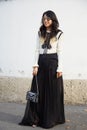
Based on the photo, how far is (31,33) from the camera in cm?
1006

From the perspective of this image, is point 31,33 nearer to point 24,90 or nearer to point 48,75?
point 24,90

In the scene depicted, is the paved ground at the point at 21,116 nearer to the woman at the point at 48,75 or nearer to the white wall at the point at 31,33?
the woman at the point at 48,75

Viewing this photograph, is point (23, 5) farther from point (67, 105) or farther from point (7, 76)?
point (67, 105)

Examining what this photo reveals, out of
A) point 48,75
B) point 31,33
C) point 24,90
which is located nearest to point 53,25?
point 48,75

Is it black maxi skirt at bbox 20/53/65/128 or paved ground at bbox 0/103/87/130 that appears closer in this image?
black maxi skirt at bbox 20/53/65/128

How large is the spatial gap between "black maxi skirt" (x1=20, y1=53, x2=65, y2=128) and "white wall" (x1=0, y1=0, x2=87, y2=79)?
1.85m

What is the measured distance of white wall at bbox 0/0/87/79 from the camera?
9859 millimetres

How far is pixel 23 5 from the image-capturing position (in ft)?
33.1

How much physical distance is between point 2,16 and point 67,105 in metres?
2.41

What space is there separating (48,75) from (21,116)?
4.22 ft

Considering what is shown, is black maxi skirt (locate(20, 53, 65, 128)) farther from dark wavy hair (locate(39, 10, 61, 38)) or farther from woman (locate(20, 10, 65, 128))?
dark wavy hair (locate(39, 10, 61, 38))

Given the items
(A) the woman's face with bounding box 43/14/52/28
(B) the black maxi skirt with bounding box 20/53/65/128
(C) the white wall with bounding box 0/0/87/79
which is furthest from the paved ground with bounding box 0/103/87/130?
(A) the woman's face with bounding box 43/14/52/28

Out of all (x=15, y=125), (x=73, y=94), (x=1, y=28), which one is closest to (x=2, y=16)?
(x=1, y=28)

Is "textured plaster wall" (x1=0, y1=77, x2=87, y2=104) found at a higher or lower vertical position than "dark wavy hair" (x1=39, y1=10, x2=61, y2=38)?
lower
